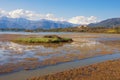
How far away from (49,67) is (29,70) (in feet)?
8.48

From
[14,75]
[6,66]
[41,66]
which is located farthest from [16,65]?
[14,75]

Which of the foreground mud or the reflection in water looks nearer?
the foreground mud

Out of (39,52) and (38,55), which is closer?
(38,55)

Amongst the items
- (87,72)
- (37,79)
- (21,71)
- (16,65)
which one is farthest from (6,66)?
(87,72)

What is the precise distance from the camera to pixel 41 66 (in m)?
23.1

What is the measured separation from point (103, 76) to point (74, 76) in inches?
92.7

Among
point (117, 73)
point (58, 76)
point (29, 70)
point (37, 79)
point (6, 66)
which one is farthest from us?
point (6, 66)

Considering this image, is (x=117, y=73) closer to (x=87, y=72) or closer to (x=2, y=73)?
(x=87, y=72)

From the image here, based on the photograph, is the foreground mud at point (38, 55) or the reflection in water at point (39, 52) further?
the reflection in water at point (39, 52)

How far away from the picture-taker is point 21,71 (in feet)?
66.8

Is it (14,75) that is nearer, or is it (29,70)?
(14,75)

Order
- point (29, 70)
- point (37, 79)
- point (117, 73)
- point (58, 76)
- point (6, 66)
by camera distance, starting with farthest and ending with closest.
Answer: point (6, 66) → point (29, 70) → point (117, 73) → point (58, 76) → point (37, 79)

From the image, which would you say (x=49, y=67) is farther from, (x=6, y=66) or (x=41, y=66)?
(x=6, y=66)

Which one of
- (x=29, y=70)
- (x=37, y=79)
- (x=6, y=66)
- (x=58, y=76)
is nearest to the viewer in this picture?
(x=37, y=79)
